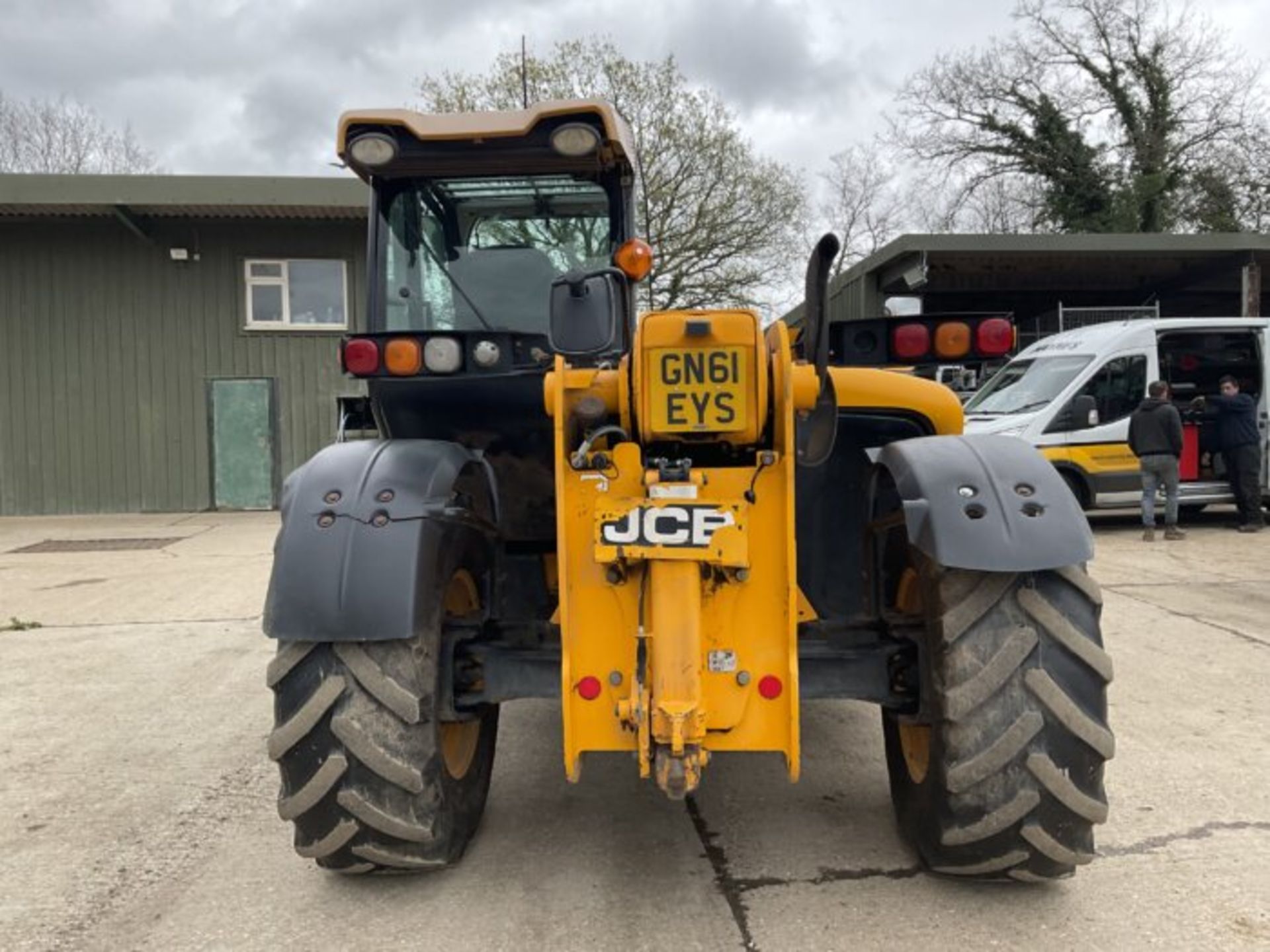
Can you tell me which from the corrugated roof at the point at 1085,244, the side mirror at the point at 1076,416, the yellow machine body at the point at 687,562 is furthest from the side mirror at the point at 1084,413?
the yellow machine body at the point at 687,562

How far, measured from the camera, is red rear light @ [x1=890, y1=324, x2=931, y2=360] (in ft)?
10.2

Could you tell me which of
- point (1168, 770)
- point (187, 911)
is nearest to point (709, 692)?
point (187, 911)

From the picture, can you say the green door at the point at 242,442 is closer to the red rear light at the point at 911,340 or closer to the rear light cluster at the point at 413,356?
the rear light cluster at the point at 413,356

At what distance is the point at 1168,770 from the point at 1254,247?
1563 cm

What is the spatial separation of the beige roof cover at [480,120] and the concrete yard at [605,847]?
239 cm

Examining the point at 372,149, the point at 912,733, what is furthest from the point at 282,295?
the point at 912,733

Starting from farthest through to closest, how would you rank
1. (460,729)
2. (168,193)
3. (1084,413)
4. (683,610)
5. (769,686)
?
1. (168,193)
2. (1084,413)
3. (460,729)
4. (769,686)
5. (683,610)

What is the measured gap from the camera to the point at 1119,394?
11047mm

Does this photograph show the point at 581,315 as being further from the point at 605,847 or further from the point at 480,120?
the point at 605,847

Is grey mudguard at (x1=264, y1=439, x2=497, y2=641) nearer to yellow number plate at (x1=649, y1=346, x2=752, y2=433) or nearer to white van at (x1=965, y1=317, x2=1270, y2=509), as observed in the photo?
yellow number plate at (x1=649, y1=346, x2=752, y2=433)

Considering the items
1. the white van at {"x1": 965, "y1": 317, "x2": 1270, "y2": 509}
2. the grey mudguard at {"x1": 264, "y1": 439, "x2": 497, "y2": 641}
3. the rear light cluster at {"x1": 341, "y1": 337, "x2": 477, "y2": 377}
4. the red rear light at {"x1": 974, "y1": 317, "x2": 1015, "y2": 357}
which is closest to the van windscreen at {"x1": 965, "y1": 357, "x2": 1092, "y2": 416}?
the white van at {"x1": 965, "y1": 317, "x2": 1270, "y2": 509}

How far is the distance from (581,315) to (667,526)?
0.68 meters

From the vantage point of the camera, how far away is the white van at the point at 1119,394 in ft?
35.8

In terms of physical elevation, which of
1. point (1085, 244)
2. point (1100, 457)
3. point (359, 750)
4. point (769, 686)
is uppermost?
point (1085, 244)
